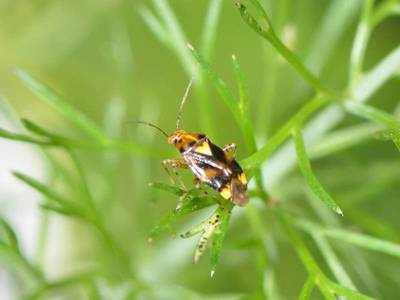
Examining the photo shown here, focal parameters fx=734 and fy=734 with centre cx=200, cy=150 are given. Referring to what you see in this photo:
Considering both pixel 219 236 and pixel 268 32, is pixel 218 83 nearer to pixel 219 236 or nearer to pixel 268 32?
pixel 268 32

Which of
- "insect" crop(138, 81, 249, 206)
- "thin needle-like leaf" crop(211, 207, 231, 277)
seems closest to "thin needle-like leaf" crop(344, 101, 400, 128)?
"insect" crop(138, 81, 249, 206)

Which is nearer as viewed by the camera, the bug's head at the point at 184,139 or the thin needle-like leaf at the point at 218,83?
the thin needle-like leaf at the point at 218,83

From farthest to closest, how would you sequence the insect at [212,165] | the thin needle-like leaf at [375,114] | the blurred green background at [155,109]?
the blurred green background at [155,109]
the thin needle-like leaf at [375,114]
the insect at [212,165]

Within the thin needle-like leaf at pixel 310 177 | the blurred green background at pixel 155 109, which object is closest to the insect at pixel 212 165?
the thin needle-like leaf at pixel 310 177

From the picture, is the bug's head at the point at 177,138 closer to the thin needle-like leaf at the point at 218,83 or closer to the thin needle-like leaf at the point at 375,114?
the thin needle-like leaf at the point at 218,83

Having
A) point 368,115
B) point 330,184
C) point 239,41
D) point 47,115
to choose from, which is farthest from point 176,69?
point 368,115

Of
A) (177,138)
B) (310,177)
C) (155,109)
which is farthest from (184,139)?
(155,109)

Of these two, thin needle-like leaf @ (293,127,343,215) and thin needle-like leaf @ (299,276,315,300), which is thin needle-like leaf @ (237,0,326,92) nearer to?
thin needle-like leaf @ (293,127,343,215)
